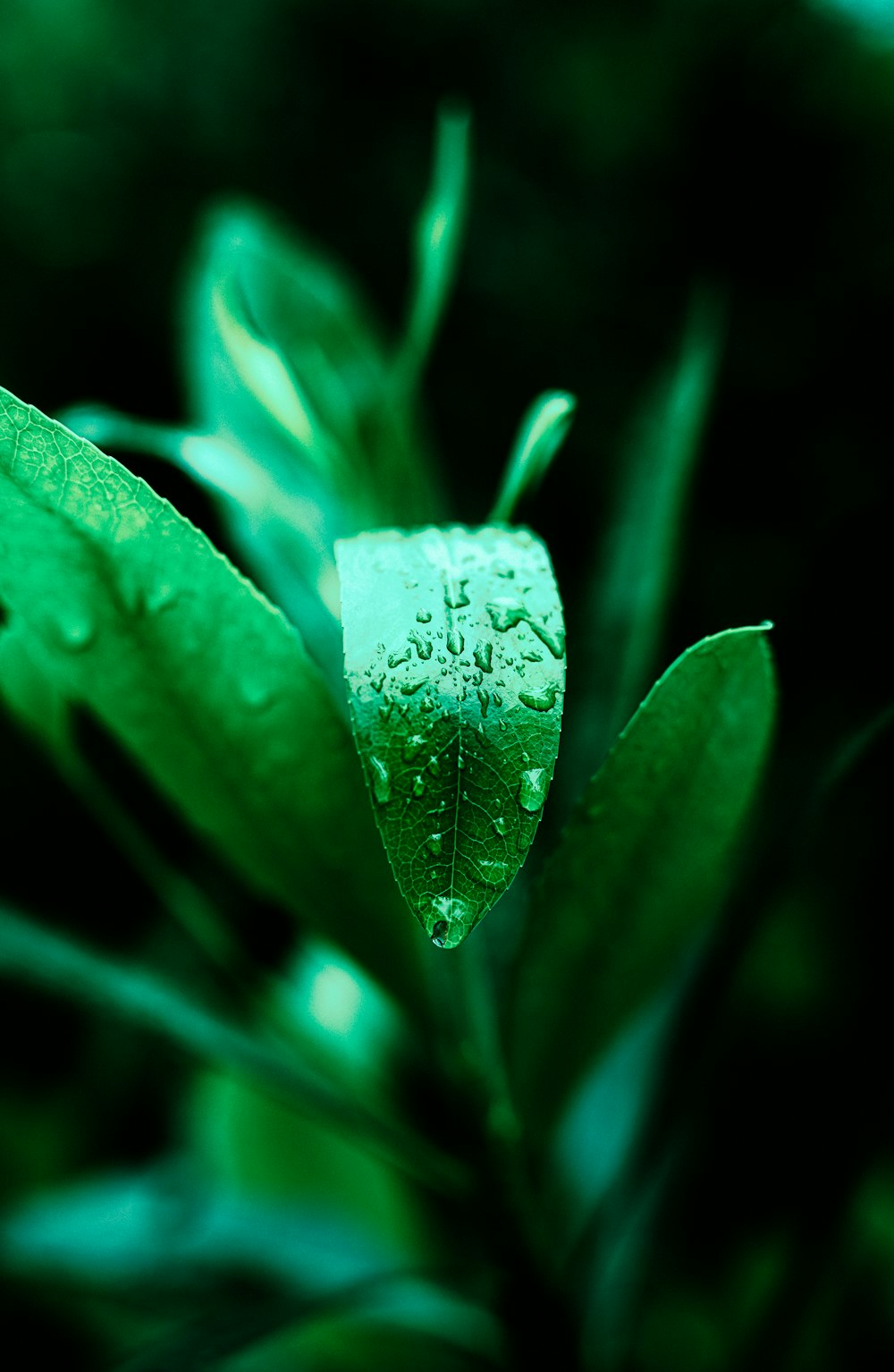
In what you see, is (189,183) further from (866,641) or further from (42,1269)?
(42,1269)

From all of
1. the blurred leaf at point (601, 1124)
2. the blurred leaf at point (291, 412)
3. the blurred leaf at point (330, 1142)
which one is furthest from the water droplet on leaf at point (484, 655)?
the blurred leaf at point (330, 1142)

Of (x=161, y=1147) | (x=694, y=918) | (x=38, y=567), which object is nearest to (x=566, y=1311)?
(x=694, y=918)

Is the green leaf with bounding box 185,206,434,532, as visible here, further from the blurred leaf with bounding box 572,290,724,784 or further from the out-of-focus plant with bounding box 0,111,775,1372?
the blurred leaf with bounding box 572,290,724,784

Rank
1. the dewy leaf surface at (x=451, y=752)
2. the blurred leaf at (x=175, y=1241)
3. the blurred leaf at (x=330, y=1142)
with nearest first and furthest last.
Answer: the dewy leaf surface at (x=451, y=752), the blurred leaf at (x=175, y=1241), the blurred leaf at (x=330, y=1142)

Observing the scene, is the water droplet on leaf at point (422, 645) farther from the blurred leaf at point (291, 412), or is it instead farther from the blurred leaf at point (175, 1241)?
the blurred leaf at point (175, 1241)

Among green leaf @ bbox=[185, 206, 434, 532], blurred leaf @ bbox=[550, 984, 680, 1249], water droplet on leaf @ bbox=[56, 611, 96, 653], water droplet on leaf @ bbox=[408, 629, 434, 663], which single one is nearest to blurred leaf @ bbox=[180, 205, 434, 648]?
green leaf @ bbox=[185, 206, 434, 532]

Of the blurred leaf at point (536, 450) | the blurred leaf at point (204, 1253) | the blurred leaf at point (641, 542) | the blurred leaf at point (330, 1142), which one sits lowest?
the blurred leaf at point (204, 1253)

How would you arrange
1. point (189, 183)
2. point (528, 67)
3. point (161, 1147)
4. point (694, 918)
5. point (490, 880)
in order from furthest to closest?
1. point (189, 183)
2. point (528, 67)
3. point (161, 1147)
4. point (694, 918)
5. point (490, 880)
